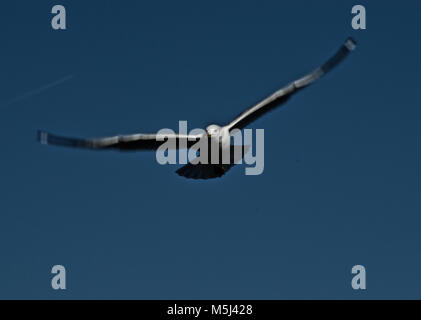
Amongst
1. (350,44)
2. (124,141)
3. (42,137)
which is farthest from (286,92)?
(42,137)

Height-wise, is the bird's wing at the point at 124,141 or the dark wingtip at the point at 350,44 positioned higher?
the dark wingtip at the point at 350,44

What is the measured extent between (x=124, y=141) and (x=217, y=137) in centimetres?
363

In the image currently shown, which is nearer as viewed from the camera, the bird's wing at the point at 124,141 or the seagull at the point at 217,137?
the bird's wing at the point at 124,141

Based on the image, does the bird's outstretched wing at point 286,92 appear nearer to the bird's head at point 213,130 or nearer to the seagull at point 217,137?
the seagull at point 217,137

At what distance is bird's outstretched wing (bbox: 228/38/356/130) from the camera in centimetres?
2877

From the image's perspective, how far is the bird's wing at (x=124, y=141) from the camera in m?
26.4

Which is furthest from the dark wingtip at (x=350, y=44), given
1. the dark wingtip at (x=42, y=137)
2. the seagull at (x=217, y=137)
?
the dark wingtip at (x=42, y=137)

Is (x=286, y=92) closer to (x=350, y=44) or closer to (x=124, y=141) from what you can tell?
(x=350, y=44)

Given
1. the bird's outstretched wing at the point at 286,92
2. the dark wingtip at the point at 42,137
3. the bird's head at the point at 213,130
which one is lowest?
the dark wingtip at the point at 42,137

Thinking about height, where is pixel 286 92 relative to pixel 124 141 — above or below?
above

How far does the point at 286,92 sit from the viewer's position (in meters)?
29.8

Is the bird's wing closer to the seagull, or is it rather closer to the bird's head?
the seagull

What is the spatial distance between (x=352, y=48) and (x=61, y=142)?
414 inches

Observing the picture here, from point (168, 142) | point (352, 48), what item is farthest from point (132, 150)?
point (352, 48)
